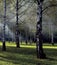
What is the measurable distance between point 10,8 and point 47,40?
2300 cm

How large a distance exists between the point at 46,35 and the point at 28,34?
12.9ft

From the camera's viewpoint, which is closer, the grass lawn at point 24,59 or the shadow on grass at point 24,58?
the grass lawn at point 24,59

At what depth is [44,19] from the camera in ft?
155

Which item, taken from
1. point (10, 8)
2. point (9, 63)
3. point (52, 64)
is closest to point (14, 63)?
point (9, 63)

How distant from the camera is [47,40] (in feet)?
193

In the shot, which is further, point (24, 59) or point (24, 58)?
point (24, 58)

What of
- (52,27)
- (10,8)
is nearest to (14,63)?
(10,8)

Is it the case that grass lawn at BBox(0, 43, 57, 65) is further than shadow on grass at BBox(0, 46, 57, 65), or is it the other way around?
shadow on grass at BBox(0, 46, 57, 65)

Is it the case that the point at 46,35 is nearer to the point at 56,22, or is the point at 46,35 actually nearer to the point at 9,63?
the point at 56,22

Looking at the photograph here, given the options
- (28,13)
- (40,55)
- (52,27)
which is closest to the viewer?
(40,55)

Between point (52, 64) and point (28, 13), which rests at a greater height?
point (28, 13)

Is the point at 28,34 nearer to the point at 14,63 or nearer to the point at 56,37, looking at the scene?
the point at 56,37

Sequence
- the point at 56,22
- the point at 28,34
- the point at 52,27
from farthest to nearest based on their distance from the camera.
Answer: the point at 28,34 < the point at 52,27 < the point at 56,22

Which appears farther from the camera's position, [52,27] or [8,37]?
[8,37]
